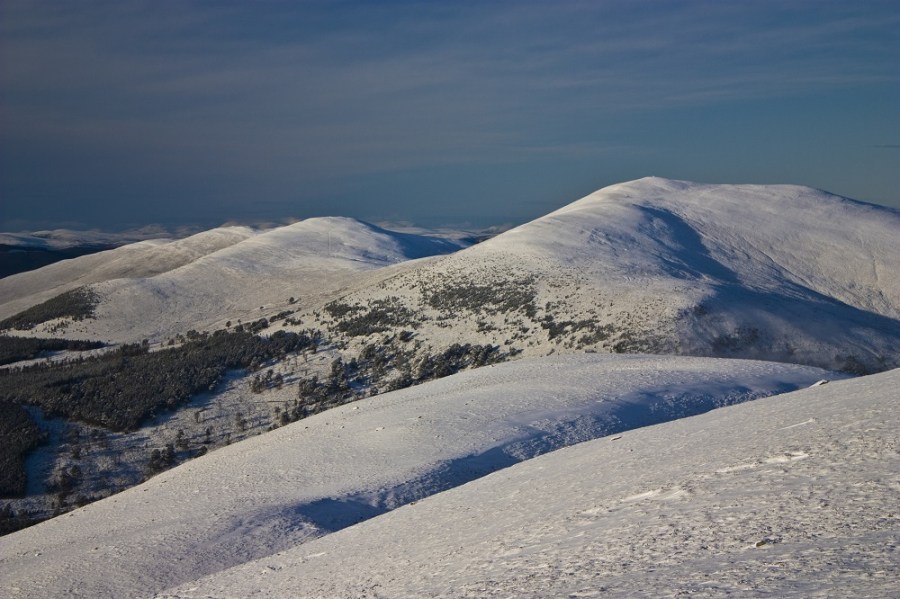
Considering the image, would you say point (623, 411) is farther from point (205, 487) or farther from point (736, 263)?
point (736, 263)

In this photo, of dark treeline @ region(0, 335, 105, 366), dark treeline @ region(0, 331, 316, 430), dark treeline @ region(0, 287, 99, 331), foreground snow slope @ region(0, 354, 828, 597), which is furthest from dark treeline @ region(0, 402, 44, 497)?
dark treeline @ region(0, 287, 99, 331)

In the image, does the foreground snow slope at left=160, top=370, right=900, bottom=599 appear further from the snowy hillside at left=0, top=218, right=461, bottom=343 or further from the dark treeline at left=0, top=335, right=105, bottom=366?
the snowy hillside at left=0, top=218, right=461, bottom=343

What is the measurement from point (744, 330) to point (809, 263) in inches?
773

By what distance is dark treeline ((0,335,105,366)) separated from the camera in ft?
158

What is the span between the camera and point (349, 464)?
781 inches

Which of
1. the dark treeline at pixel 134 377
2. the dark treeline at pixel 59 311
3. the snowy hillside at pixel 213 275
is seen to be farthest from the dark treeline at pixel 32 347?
the dark treeline at pixel 59 311

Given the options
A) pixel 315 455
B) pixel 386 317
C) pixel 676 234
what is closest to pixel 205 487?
pixel 315 455

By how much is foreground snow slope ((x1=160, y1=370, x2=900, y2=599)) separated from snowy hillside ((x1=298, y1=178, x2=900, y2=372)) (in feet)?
71.6

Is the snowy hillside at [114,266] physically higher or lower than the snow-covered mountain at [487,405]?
lower

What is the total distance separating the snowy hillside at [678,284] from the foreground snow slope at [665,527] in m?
21.8

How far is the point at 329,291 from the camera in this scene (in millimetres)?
59156

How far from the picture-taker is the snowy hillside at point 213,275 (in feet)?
190

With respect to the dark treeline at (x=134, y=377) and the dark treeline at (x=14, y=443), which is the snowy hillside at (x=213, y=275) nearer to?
the dark treeline at (x=134, y=377)

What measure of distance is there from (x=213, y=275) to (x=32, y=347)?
22.0 m
